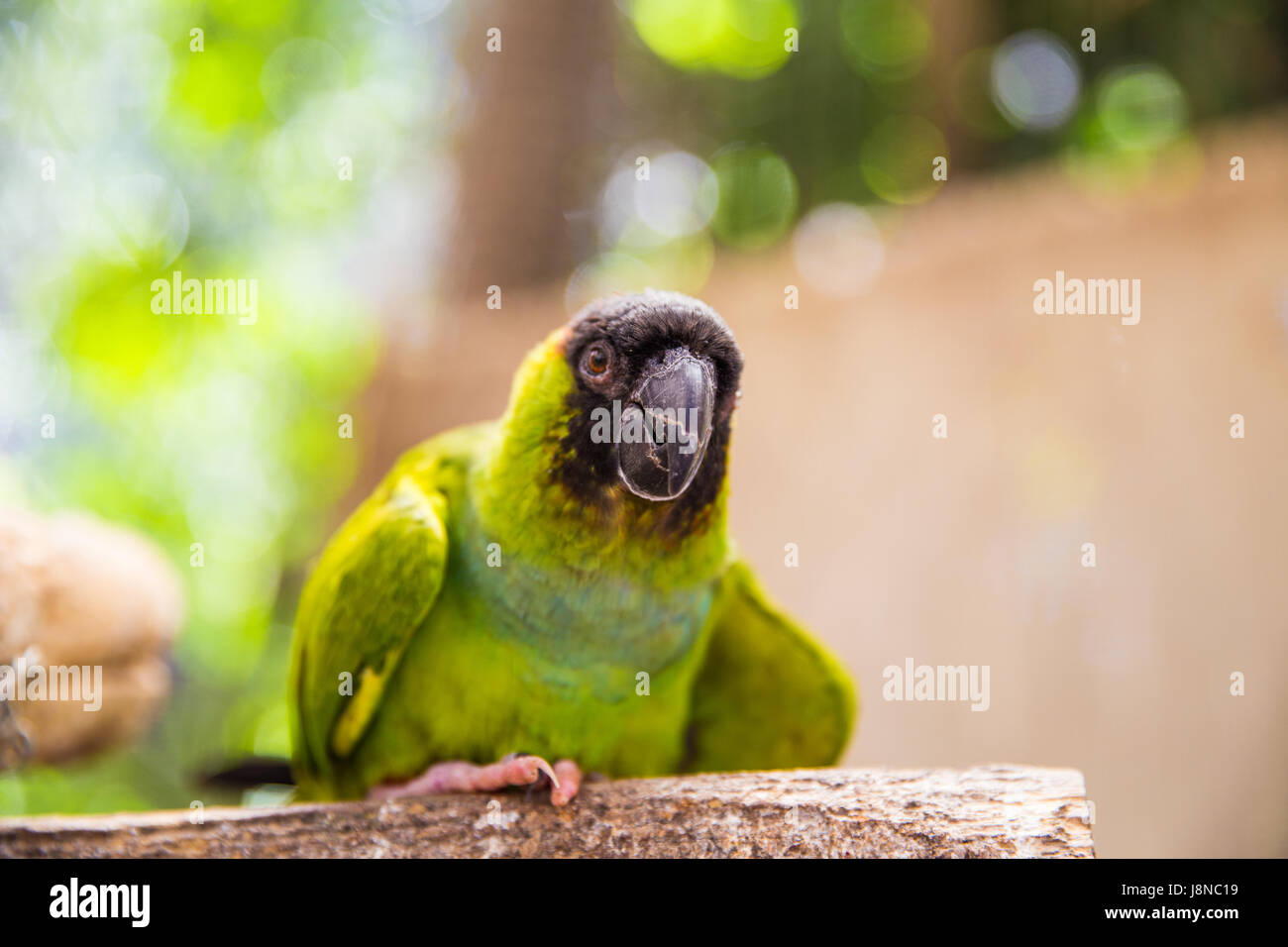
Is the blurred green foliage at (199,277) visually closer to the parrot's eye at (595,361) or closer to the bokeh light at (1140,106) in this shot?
the parrot's eye at (595,361)

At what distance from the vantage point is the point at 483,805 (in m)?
1.82

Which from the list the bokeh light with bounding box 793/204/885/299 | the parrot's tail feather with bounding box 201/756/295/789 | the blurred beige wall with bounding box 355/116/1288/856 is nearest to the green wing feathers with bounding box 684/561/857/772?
the parrot's tail feather with bounding box 201/756/295/789

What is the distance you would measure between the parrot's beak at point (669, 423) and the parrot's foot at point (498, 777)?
23.4 inches

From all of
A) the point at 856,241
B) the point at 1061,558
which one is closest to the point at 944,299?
the point at 856,241

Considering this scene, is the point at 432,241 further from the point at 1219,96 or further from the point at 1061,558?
the point at 1219,96

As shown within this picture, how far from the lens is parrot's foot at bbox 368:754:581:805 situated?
185cm

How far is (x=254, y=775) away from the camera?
2.79 m

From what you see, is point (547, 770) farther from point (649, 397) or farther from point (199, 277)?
point (199, 277)

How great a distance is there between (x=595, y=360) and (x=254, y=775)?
1.81 metres

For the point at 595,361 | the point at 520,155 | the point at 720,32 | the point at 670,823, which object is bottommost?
the point at 670,823

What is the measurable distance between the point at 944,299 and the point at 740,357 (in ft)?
8.23

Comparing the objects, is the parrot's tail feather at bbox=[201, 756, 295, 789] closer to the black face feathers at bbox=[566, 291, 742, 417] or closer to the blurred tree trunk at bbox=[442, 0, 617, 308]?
the black face feathers at bbox=[566, 291, 742, 417]

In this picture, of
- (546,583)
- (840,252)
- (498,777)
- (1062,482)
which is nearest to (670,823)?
(498,777)

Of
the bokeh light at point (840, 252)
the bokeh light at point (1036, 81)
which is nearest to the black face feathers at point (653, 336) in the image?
the bokeh light at point (840, 252)
